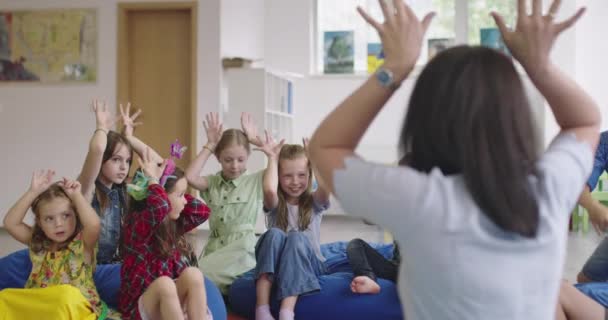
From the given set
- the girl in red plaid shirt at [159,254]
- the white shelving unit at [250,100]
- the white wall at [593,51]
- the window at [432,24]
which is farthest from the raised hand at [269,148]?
the white wall at [593,51]

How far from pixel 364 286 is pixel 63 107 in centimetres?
469

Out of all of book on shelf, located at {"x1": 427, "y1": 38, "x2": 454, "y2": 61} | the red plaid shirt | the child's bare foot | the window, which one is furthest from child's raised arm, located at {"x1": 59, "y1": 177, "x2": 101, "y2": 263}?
book on shelf, located at {"x1": 427, "y1": 38, "x2": 454, "y2": 61}

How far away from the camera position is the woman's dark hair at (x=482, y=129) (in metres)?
0.88

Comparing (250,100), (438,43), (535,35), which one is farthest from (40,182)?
(438,43)

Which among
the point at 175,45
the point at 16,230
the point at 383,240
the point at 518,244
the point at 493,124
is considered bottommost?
the point at 383,240

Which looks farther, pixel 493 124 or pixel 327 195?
pixel 327 195

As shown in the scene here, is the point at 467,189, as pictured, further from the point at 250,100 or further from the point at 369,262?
the point at 250,100

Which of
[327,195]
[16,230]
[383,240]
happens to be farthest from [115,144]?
[383,240]

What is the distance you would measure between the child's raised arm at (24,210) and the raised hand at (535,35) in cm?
194

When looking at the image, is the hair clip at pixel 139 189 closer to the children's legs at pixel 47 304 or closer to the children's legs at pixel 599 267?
the children's legs at pixel 47 304

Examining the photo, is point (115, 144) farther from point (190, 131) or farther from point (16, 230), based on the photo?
point (190, 131)

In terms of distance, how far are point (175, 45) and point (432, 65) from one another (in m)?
5.80

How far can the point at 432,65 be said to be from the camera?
94 cm

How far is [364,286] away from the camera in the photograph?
271 cm
